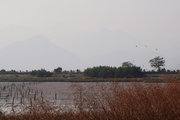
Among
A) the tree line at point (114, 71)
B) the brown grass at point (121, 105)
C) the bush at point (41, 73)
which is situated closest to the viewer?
the brown grass at point (121, 105)

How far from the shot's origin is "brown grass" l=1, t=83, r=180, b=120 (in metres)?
7.01

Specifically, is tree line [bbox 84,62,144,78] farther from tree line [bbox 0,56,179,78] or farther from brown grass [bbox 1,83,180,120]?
brown grass [bbox 1,83,180,120]

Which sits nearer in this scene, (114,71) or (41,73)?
(114,71)

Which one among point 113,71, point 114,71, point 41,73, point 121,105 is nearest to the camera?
point 121,105

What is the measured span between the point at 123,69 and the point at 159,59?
34.5m

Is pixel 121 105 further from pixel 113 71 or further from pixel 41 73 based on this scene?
pixel 41 73

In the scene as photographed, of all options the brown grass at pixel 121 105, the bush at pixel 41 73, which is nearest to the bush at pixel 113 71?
the bush at pixel 41 73

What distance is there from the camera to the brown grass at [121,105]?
7.01 metres

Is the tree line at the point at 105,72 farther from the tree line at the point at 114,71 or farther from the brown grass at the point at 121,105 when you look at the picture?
the brown grass at the point at 121,105

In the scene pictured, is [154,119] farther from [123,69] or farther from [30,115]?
[123,69]

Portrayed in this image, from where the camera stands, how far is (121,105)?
24.2 feet

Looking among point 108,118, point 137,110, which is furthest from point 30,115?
point 137,110

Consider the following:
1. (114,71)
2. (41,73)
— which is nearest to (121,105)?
(114,71)

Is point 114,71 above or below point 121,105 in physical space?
above
